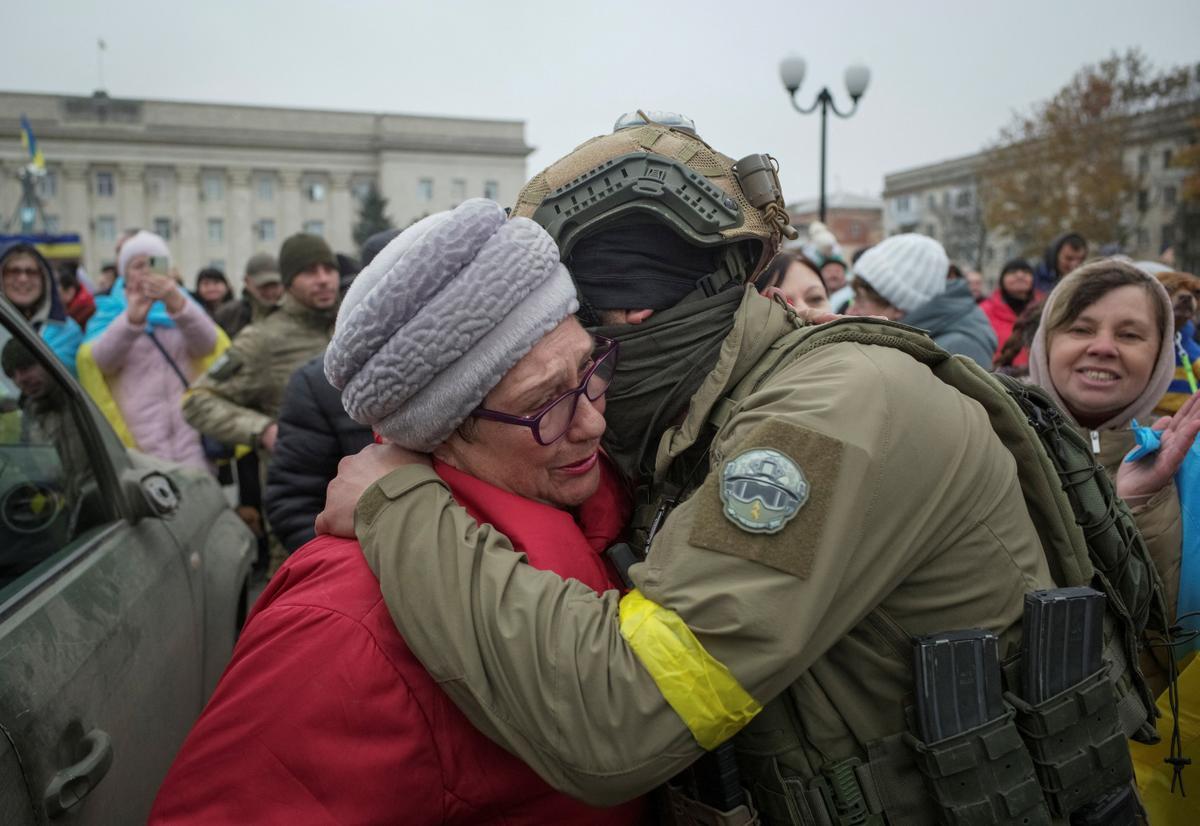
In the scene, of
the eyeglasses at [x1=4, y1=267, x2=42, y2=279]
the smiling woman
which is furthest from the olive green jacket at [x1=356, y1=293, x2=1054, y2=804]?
the eyeglasses at [x1=4, y1=267, x2=42, y2=279]

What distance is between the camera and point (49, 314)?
5.75 m

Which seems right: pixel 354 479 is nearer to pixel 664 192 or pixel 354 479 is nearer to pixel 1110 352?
pixel 664 192

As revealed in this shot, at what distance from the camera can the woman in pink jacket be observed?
556cm

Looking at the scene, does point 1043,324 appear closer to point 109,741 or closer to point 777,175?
point 777,175

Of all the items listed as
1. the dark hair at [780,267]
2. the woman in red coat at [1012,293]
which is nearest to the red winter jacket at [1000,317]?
the woman in red coat at [1012,293]

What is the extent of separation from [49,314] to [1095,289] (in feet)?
19.3

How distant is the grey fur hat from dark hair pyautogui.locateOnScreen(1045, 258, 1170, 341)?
198cm

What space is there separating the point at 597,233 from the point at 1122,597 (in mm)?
1335

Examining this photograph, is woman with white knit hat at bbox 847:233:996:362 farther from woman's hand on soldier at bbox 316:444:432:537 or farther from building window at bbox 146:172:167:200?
building window at bbox 146:172:167:200

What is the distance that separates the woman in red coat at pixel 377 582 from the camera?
1.41m

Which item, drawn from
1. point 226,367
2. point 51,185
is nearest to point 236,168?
point 51,185

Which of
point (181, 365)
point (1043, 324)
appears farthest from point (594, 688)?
point (181, 365)

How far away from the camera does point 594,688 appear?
4.21 ft

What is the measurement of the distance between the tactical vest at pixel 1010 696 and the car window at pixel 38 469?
1634 millimetres
